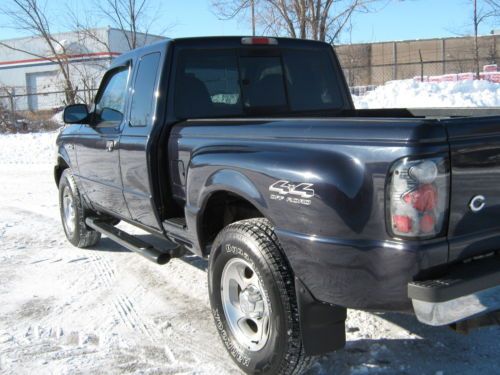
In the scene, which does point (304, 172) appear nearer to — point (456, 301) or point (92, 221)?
point (456, 301)

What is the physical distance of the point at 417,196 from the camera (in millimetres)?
2195

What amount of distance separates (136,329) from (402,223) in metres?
2.38

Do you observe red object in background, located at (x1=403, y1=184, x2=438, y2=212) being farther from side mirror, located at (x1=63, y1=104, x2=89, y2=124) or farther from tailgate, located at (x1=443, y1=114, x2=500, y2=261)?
side mirror, located at (x1=63, y1=104, x2=89, y2=124)

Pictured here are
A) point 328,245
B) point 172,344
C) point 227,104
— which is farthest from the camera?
point 227,104

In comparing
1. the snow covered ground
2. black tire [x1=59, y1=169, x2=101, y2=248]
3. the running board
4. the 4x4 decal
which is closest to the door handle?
the running board

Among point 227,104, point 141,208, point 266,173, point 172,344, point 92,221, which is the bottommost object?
point 172,344

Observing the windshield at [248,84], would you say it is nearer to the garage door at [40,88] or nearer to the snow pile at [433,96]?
the snow pile at [433,96]

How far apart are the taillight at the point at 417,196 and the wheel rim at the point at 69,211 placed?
4.53 m

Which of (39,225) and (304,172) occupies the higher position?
(304,172)

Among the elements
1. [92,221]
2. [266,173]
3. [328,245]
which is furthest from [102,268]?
[328,245]

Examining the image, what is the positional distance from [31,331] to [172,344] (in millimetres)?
1130

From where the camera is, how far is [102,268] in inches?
211

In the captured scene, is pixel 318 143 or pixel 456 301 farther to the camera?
pixel 318 143

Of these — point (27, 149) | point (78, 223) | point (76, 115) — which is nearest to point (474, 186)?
point (76, 115)
